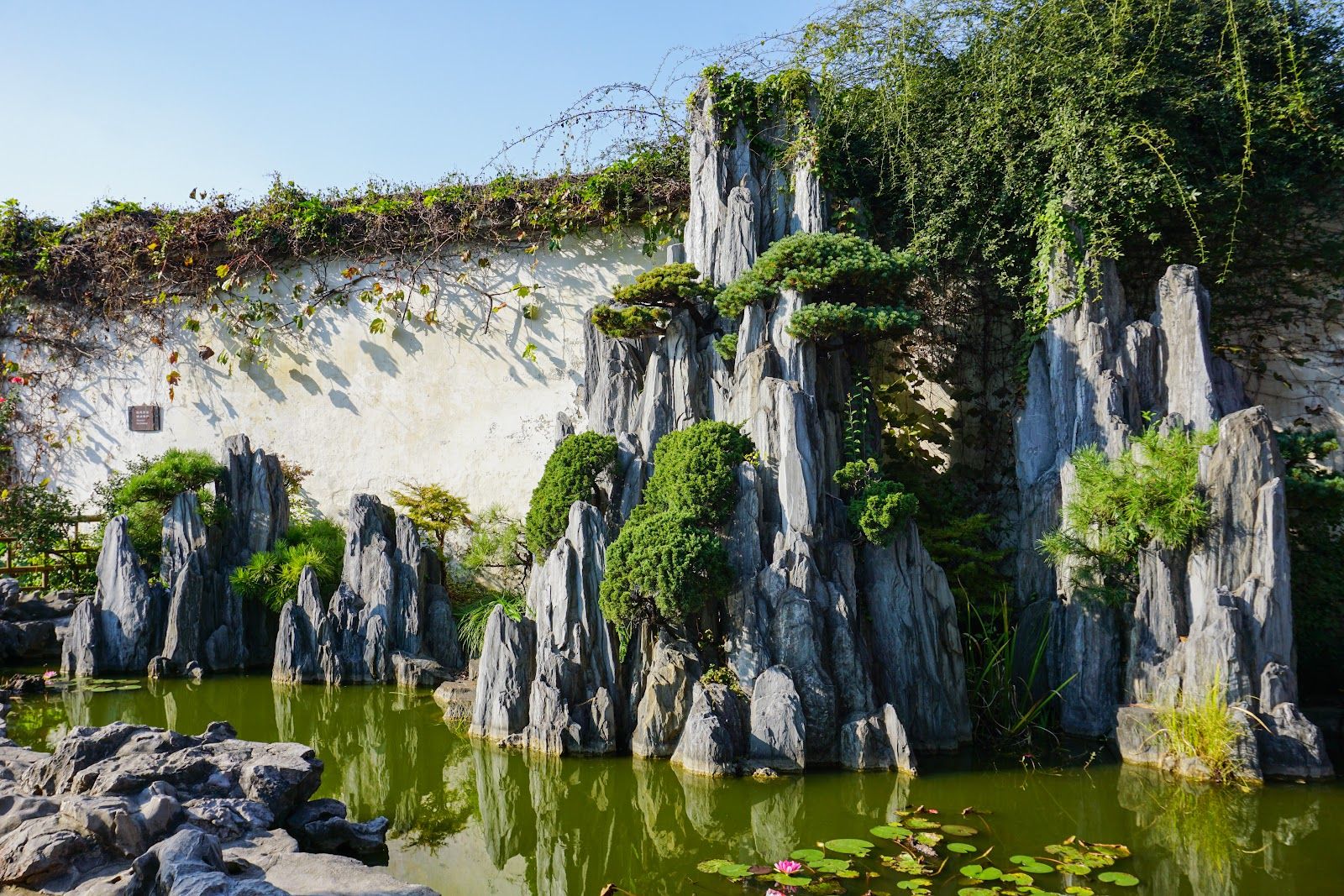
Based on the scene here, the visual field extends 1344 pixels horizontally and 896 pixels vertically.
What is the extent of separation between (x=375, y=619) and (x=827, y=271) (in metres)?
5.36

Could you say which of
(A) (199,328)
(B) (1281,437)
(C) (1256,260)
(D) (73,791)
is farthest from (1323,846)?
(A) (199,328)

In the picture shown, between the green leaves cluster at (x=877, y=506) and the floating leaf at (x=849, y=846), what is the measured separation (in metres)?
2.42

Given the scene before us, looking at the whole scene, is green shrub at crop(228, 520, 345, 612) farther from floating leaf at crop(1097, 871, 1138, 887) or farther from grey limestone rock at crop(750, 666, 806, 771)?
floating leaf at crop(1097, 871, 1138, 887)

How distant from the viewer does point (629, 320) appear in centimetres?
823

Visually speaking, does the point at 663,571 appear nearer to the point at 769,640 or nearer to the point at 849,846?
the point at 769,640

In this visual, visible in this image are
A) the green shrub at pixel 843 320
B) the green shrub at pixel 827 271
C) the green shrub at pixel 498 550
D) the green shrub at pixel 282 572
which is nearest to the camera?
the green shrub at pixel 843 320

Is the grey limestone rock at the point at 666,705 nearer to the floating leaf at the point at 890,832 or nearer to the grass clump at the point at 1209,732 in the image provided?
the floating leaf at the point at 890,832

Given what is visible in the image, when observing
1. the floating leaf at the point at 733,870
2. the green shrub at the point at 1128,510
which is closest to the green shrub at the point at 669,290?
the green shrub at the point at 1128,510

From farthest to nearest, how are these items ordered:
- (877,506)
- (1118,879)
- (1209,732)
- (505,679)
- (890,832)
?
(505,679)
(877,506)
(1209,732)
(890,832)
(1118,879)

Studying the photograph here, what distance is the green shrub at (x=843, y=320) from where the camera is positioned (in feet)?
24.9

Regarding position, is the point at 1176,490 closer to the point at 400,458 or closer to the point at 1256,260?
the point at 1256,260

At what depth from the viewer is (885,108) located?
920 cm

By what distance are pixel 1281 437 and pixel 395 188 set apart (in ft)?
33.5

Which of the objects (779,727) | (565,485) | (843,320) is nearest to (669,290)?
(843,320)
